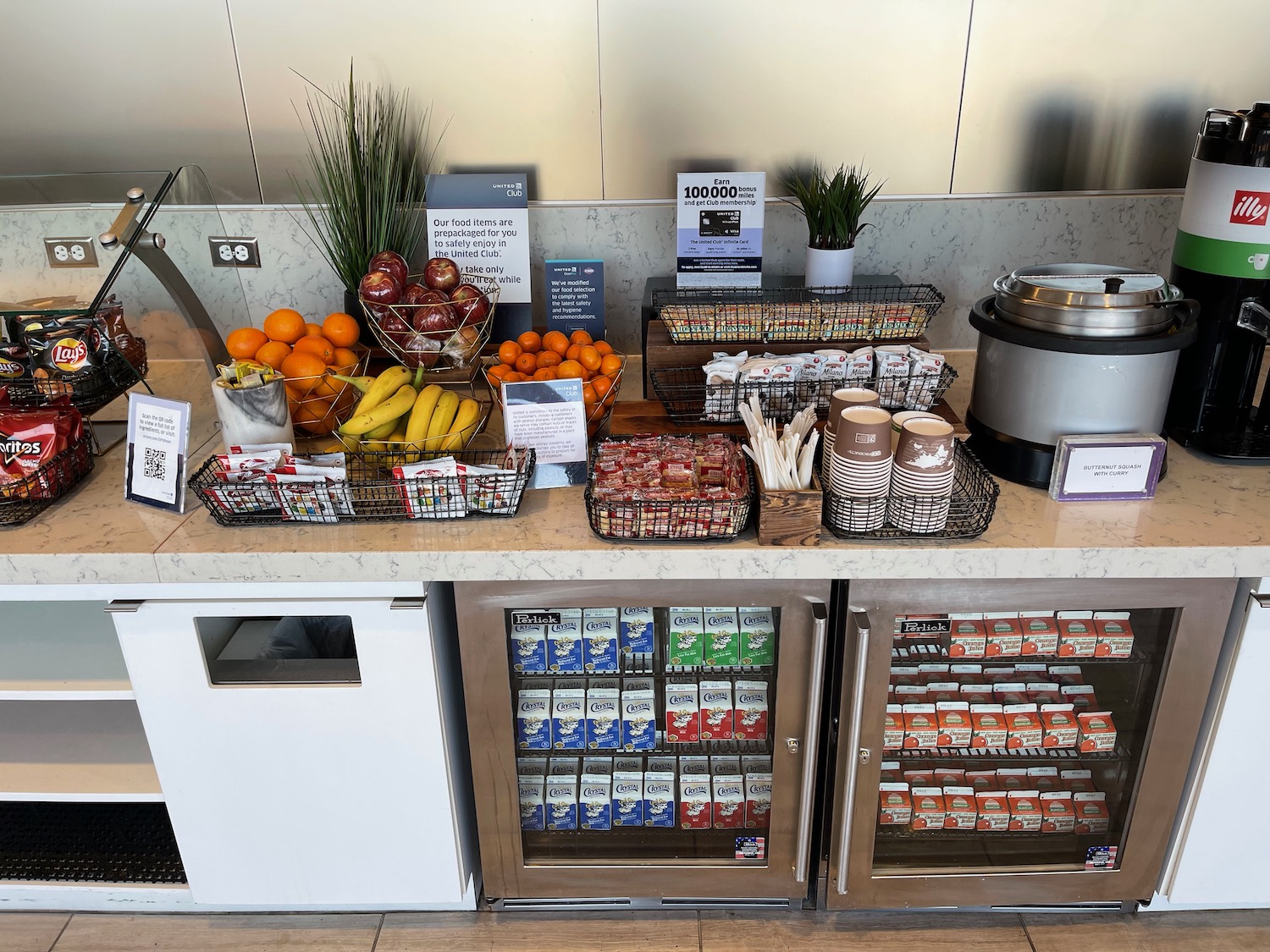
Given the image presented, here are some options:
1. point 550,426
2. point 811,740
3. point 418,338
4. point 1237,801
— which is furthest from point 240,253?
point 1237,801

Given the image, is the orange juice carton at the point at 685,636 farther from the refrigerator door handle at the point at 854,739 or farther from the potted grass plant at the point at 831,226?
the potted grass plant at the point at 831,226

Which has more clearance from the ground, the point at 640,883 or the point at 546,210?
the point at 546,210

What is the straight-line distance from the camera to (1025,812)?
5.76 ft

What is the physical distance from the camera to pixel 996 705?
5.59ft

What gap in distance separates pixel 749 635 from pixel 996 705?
1.59ft

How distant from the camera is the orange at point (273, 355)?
172 centimetres

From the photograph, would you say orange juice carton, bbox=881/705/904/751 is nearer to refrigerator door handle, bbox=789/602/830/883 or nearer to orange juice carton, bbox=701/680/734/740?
refrigerator door handle, bbox=789/602/830/883

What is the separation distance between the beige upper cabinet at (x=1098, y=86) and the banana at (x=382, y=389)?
4.15 feet

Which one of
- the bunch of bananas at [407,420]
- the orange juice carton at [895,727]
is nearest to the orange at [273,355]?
the bunch of bananas at [407,420]

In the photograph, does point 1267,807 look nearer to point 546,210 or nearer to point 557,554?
point 557,554

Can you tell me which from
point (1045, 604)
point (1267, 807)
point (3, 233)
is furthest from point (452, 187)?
point (1267, 807)

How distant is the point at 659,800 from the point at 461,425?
2.57ft

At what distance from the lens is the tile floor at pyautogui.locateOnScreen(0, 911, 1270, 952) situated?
5.79 ft

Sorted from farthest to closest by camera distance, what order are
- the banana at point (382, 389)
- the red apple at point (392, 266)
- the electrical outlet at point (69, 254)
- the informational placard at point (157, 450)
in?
the red apple at point (392, 266)
the electrical outlet at point (69, 254)
the banana at point (382, 389)
the informational placard at point (157, 450)
